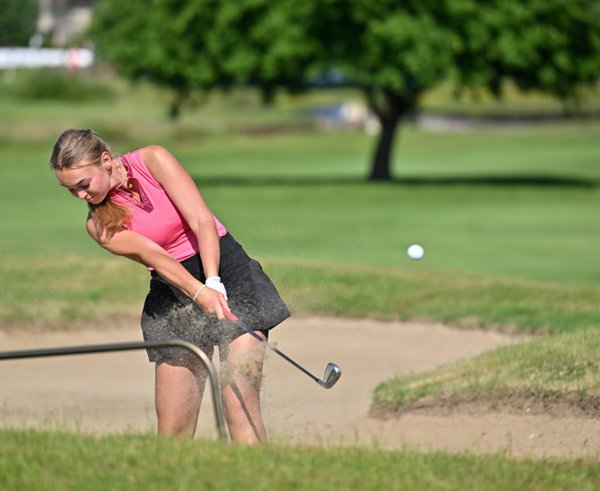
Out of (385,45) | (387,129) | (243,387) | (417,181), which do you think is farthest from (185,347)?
(387,129)

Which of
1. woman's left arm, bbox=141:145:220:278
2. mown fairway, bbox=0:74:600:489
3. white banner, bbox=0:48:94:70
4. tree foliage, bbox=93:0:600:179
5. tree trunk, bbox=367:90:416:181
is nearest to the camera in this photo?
mown fairway, bbox=0:74:600:489

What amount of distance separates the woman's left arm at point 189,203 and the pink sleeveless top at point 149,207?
0.06m

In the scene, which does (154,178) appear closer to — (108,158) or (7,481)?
(108,158)

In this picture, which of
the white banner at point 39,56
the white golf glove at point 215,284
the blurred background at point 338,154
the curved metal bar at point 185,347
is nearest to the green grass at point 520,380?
the blurred background at point 338,154

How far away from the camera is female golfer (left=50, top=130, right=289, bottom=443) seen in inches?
225

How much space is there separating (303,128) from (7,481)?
2323 inches

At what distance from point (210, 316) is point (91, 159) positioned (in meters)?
0.85

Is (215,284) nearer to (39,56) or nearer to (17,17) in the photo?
(17,17)

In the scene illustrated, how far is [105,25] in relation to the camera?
47094mm

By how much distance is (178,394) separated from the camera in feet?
19.6

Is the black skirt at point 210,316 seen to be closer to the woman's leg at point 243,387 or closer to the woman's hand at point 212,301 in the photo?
the woman's leg at point 243,387

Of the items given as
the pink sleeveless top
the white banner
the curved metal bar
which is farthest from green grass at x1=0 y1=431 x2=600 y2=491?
the white banner

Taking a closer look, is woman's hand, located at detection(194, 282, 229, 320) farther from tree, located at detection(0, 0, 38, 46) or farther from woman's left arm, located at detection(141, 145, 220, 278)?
tree, located at detection(0, 0, 38, 46)

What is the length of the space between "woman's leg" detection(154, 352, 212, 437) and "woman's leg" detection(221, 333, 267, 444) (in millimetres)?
167
